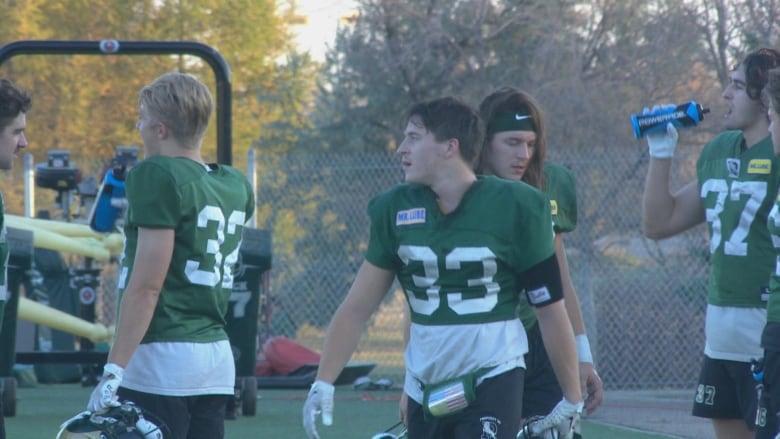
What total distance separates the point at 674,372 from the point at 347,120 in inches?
451

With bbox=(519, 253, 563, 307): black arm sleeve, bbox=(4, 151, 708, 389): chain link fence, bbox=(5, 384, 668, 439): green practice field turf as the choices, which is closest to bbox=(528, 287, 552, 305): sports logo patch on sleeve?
bbox=(519, 253, 563, 307): black arm sleeve

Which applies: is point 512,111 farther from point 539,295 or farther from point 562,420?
point 562,420

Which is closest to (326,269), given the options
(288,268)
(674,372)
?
(288,268)

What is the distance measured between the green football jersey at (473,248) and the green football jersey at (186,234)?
655mm

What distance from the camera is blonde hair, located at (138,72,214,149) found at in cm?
431

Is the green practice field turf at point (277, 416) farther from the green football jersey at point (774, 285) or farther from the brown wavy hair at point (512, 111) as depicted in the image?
the green football jersey at point (774, 285)

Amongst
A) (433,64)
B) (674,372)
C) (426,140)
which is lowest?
(674,372)

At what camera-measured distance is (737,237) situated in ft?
16.7

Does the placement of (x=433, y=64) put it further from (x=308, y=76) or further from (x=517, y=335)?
(x=517, y=335)

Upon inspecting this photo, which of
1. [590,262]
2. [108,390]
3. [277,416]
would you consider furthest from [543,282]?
[590,262]

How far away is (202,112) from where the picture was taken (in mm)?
4371

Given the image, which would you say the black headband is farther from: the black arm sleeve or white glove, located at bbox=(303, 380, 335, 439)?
white glove, located at bbox=(303, 380, 335, 439)

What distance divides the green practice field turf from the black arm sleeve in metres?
4.80

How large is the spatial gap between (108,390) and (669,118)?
243 cm
